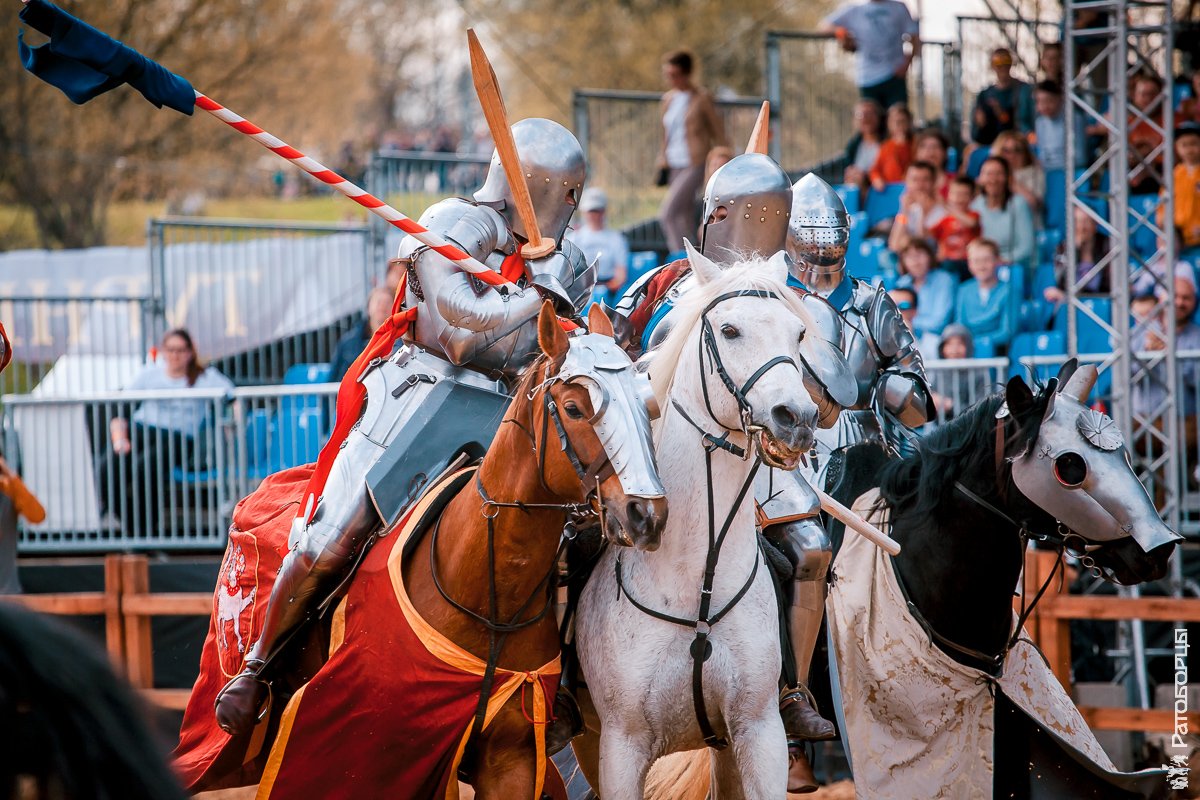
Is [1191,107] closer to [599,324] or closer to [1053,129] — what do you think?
[1053,129]

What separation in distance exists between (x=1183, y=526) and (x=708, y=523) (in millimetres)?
5322

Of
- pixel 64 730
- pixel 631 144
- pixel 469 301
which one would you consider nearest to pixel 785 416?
pixel 469 301

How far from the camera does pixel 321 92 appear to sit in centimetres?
2930

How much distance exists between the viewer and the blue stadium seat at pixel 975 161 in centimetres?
1281

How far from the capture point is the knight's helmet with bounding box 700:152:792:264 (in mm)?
5395

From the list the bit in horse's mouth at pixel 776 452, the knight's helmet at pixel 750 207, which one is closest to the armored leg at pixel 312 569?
the bit in horse's mouth at pixel 776 452

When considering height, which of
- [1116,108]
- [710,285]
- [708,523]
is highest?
[1116,108]

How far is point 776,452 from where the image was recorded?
411cm

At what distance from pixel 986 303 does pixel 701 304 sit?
6253mm

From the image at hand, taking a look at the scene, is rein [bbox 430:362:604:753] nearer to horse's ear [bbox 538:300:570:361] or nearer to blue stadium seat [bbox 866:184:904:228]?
horse's ear [bbox 538:300:570:361]

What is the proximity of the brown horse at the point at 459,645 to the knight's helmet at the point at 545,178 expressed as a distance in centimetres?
95

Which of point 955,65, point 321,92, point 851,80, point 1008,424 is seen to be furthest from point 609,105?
point 321,92

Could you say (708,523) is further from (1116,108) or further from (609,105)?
(609,105)

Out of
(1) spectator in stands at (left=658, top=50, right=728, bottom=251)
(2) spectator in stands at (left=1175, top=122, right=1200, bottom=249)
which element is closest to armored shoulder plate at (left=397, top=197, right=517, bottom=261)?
(1) spectator in stands at (left=658, top=50, right=728, bottom=251)
